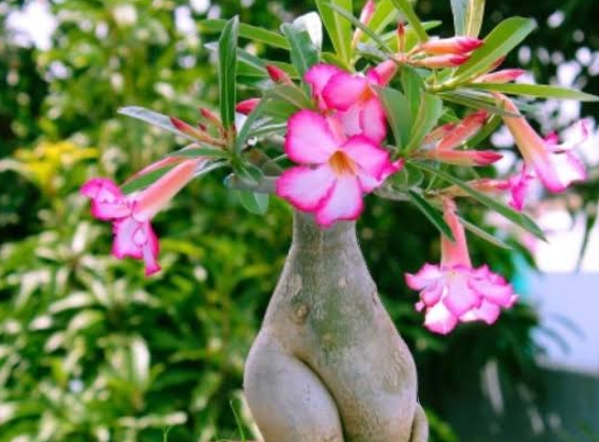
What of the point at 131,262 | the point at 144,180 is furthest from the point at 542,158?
the point at 131,262

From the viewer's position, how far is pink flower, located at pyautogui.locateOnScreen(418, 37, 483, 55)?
696 millimetres

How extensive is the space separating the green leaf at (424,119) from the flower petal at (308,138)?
0.07 meters

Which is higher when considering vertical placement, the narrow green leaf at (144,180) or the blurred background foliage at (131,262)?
the narrow green leaf at (144,180)

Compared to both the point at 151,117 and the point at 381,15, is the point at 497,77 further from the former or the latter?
the point at 151,117

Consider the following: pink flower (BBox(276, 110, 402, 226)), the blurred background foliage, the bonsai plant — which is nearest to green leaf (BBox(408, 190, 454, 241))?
the bonsai plant

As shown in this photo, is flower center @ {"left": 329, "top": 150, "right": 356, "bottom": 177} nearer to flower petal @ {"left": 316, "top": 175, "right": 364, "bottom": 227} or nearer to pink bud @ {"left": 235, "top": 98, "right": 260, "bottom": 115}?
flower petal @ {"left": 316, "top": 175, "right": 364, "bottom": 227}

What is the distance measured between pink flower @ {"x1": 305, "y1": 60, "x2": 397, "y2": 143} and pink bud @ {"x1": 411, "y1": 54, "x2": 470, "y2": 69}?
0.04 m

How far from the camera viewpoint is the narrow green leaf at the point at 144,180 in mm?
739

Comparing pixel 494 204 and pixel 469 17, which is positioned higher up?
pixel 469 17

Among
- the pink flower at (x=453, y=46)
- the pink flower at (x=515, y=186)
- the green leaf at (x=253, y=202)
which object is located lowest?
the green leaf at (x=253, y=202)

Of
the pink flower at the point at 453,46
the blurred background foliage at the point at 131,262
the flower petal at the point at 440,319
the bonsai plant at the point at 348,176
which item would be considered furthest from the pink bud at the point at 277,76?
the blurred background foliage at the point at 131,262

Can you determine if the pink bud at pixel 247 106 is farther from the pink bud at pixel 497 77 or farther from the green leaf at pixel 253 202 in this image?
the pink bud at pixel 497 77

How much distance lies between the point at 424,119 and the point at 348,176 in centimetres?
8

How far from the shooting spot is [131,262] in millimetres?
2117
